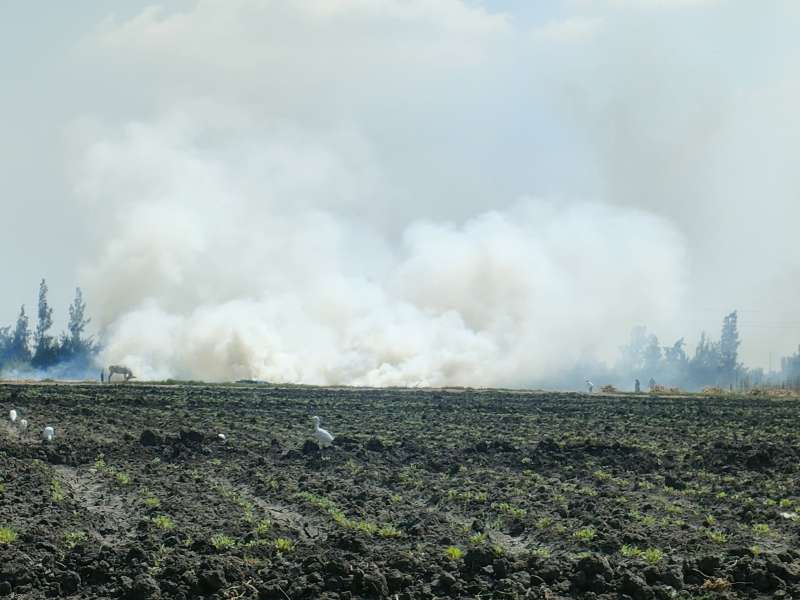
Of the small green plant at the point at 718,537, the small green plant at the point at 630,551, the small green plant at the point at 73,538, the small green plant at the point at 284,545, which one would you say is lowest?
the small green plant at the point at 73,538

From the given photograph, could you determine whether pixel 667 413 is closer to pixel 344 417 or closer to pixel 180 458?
pixel 344 417

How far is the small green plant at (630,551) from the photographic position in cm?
1747

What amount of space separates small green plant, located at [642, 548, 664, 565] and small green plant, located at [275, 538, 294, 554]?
520 centimetres

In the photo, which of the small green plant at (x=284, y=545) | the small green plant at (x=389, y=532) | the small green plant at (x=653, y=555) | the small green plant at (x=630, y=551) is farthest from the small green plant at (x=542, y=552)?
the small green plant at (x=284, y=545)

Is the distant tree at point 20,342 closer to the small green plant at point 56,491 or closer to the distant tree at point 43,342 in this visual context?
the distant tree at point 43,342

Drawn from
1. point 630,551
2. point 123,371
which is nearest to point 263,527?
point 630,551

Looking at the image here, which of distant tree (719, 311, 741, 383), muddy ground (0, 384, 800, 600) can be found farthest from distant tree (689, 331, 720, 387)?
muddy ground (0, 384, 800, 600)

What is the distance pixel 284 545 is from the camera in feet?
59.3

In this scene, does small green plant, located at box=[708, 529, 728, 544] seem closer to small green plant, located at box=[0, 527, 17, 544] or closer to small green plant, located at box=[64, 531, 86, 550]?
small green plant, located at box=[64, 531, 86, 550]

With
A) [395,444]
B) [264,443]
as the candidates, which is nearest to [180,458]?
[264,443]

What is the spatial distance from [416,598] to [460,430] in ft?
85.6

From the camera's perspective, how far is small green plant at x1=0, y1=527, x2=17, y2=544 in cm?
1795

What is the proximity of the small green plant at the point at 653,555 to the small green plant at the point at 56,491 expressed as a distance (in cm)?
1153

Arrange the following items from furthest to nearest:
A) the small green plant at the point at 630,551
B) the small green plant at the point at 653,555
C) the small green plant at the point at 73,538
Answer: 1. the small green plant at the point at 73,538
2. the small green plant at the point at 630,551
3. the small green plant at the point at 653,555
